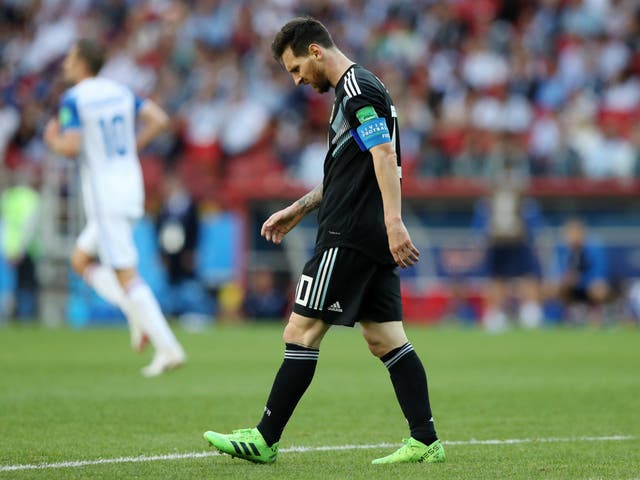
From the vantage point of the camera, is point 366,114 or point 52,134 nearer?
point 366,114

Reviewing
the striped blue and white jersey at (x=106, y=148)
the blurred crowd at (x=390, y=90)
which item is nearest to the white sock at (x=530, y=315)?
the blurred crowd at (x=390, y=90)

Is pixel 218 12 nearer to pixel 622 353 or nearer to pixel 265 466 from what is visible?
pixel 622 353

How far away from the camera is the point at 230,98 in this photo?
82.6 feet

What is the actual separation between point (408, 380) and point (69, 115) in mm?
5158

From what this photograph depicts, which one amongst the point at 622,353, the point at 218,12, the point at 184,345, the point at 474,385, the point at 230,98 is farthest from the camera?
the point at 218,12

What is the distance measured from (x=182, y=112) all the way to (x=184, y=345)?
36.9 ft

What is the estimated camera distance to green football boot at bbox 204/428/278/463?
5660mm

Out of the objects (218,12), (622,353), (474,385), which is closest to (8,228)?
(218,12)

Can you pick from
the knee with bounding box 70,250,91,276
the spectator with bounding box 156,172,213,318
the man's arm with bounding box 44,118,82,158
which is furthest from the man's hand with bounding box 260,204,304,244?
the spectator with bounding box 156,172,213,318

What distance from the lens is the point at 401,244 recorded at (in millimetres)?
5473

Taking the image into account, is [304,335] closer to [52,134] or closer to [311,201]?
[311,201]

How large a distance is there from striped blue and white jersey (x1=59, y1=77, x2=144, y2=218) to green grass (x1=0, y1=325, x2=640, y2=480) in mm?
1509

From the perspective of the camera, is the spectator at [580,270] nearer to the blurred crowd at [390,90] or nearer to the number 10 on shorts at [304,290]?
the blurred crowd at [390,90]

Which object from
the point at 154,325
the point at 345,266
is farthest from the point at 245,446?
the point at 154,325
